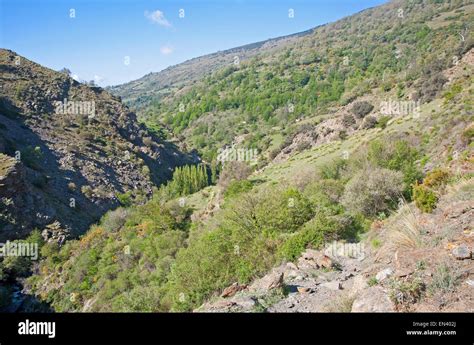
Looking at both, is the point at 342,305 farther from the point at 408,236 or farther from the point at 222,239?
the point at 222,239

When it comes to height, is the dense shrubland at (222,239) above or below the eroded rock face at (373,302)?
below

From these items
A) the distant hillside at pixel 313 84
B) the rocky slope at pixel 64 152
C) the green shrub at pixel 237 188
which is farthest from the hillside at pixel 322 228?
the rocky slope at pixel 64 152

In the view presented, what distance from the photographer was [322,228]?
1259 centimetres

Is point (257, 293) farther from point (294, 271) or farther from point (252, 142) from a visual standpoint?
point (252, 142)

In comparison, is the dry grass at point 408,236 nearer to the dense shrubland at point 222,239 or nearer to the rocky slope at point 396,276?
the rocky slope at point 396,276

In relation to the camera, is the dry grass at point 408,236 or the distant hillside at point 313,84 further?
the distant hillside at point 313,84

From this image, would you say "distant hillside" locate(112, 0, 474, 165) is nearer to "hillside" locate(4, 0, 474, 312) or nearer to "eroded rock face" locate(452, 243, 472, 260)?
"hillside" locate(4, 0, 474, 312)

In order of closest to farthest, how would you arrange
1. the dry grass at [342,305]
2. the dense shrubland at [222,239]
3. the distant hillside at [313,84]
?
1. the dry grass at [342,305]
2. the dense shrubland at [222,239]
3. the distant hillside at [313,84]

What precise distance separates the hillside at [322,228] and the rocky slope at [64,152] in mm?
4557

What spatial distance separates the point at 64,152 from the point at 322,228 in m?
45.9

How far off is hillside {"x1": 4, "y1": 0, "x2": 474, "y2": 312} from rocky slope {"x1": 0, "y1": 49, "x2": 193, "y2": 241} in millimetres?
4557

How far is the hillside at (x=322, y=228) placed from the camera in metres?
6.66
